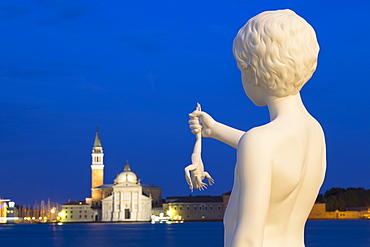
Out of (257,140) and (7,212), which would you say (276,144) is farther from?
(7,212)

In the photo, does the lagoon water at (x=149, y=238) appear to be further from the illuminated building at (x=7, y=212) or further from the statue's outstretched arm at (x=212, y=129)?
the illuminated building at (x=7, y=212)

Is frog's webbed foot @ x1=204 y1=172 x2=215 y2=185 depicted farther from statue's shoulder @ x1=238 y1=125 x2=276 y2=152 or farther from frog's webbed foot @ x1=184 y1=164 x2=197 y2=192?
statue's shoulder @ x1=238 y1=125 x2=276 y2=152

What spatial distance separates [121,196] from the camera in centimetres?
11394

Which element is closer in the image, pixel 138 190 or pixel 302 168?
pixel 302 168

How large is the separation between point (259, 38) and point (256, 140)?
0.29 meters

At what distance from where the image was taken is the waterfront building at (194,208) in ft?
385

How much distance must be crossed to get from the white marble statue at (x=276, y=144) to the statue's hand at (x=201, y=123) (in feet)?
0.94

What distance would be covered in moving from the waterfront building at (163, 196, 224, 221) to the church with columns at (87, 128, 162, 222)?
3.26 metres

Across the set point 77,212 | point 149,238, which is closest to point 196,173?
point 149,238

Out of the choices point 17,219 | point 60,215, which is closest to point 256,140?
point 60,215

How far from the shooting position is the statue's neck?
7.07 feet

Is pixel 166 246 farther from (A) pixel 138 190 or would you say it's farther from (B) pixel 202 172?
(A) pixel 138 190

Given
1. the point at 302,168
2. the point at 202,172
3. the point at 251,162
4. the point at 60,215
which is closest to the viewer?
the point at 251,162

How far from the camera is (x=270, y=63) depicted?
2.04 meters
